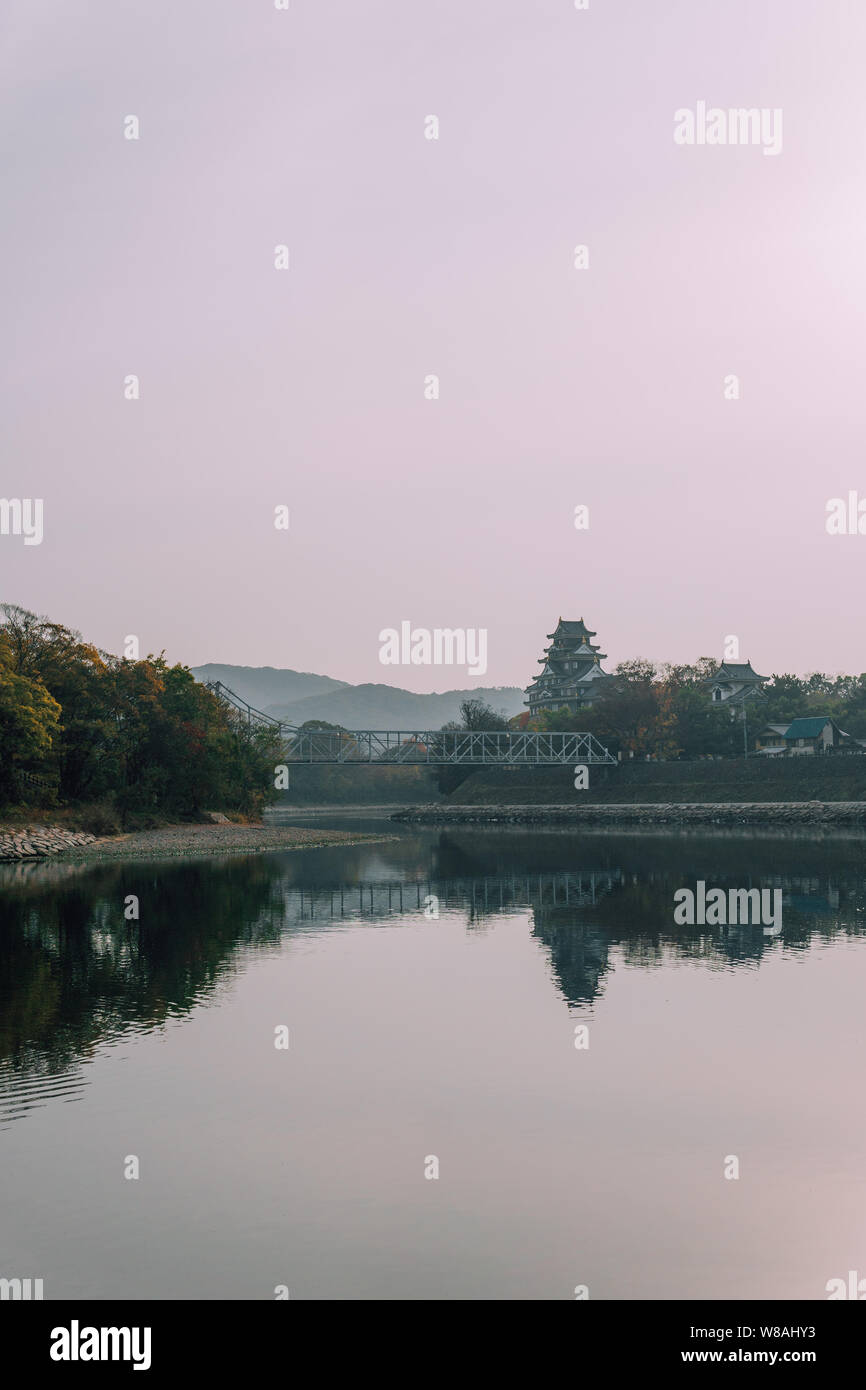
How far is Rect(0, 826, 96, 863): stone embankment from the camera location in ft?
172

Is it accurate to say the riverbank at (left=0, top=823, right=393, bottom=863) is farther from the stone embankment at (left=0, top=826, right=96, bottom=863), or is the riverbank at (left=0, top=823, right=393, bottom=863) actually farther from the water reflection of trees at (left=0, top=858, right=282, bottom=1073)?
the water reflection of trees at (left=0, top=858, right=282, bottom=1073)

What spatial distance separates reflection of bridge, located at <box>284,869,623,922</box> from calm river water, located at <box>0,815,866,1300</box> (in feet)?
15.8

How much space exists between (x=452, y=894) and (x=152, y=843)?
2347 centimetres

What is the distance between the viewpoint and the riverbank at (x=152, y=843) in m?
53.1

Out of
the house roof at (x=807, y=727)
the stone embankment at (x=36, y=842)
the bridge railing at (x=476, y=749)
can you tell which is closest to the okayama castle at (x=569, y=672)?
the bridge railing at (x=476, y=749)

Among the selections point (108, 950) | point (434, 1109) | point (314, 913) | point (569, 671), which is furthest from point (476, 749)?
point (434, 1109)

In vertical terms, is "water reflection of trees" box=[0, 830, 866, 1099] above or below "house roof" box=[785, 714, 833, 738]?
below

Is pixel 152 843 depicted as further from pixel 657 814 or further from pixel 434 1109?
pixel 434 1109

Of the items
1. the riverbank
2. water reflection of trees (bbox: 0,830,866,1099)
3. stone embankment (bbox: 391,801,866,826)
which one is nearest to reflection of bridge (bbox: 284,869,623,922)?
water reflection of trees (bbox: 0,830,866,1099)

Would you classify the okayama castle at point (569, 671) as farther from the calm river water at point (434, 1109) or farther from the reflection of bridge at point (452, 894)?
the calm river water at point (434, 1109)

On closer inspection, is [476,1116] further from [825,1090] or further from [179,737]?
[179,737]

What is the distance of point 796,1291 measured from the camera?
9.10 m

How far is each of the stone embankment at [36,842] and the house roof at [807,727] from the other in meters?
68.8
